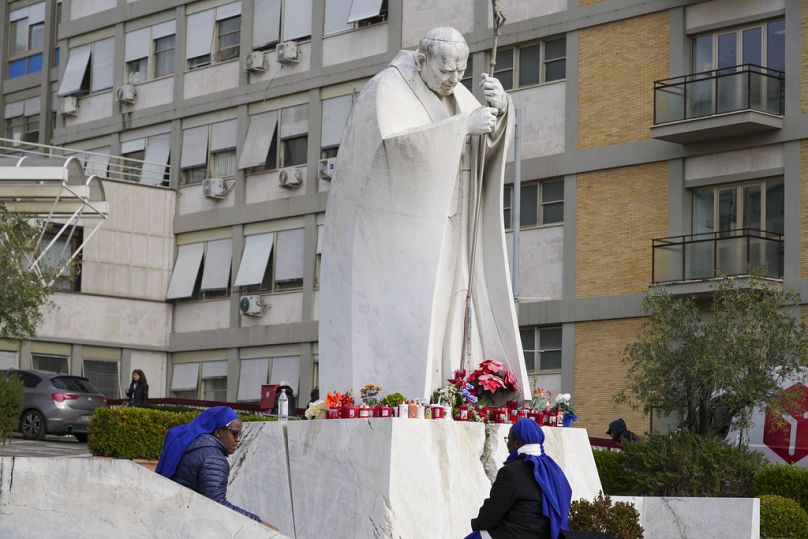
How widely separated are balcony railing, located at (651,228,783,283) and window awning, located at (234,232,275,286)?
13492 millimetres

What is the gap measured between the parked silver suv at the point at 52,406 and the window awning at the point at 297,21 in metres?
13.7

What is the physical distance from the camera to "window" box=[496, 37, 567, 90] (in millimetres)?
37125

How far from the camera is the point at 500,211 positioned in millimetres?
16000

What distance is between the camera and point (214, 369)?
45.2 m

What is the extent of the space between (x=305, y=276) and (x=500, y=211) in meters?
26.9

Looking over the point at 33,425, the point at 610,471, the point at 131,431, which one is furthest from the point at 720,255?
the point at 33,425

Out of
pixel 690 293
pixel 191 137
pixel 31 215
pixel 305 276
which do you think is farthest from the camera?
pixel 191 137

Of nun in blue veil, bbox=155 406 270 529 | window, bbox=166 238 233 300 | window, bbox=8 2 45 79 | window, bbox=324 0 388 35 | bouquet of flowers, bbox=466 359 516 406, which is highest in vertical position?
window, bbox=8 2 45 79

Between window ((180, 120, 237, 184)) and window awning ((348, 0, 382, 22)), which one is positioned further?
window ((180, 120, 237, 184))

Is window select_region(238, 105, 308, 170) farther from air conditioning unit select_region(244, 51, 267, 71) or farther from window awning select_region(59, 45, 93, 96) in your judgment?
window awning select_region(59, 45, 93, 96)

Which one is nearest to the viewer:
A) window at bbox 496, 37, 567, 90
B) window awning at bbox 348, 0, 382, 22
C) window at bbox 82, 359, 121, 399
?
window at bbox 496, 37, 567, 90

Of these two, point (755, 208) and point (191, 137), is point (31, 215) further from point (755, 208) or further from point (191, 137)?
point (755, 208)

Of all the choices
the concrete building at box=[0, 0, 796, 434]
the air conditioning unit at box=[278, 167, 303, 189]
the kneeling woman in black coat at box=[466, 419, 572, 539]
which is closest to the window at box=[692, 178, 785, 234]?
the concrete building at box=[0, 0, 796, 434]

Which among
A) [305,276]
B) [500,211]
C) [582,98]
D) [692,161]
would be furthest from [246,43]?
[500,211]
